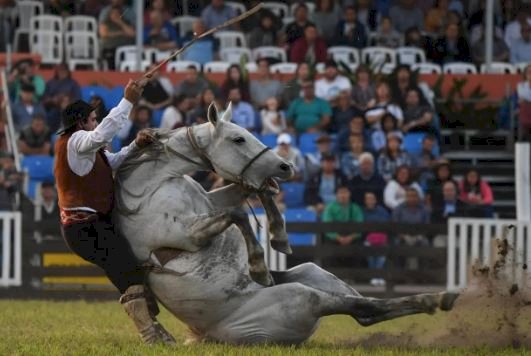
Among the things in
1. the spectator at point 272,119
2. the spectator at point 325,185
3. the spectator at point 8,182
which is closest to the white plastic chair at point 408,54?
the spectator at point 272,119

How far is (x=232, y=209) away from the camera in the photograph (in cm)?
1097

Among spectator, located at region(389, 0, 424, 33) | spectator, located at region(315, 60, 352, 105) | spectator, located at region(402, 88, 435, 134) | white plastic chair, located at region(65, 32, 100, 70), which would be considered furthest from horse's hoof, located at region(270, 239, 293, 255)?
spectator, located at region(389, 0, 424, 33)

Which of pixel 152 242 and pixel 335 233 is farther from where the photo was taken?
pixel 335 233

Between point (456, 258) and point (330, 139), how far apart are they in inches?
110

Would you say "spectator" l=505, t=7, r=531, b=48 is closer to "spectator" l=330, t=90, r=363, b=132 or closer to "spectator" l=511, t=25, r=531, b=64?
"spectator" l=511, t=25, r=531, b=64

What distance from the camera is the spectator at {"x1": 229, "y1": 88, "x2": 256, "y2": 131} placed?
2084 cm

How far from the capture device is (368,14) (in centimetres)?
2403

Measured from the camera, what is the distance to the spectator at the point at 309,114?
2103 cm

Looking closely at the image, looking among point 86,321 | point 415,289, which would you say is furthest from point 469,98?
point 86,321

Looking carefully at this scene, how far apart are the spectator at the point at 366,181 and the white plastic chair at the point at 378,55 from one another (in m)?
3.23

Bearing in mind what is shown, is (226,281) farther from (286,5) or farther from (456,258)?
(286,5)

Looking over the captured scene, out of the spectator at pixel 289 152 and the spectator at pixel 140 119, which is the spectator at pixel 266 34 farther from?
the spectator at pixel 289 152

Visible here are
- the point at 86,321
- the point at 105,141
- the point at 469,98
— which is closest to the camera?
the point at 105,141

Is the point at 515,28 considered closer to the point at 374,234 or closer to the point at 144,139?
the point at 374,234
